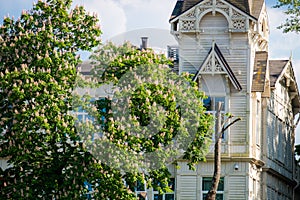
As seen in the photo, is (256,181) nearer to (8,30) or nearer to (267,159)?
(267,159)

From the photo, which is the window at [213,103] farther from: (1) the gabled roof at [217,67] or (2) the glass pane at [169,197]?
(2) the glass pane at [169,197]

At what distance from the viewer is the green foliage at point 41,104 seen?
3247cm

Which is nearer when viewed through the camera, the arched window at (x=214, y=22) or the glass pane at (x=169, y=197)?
the glass pane at (x=169, y=197)

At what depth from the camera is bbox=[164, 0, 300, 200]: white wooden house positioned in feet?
144

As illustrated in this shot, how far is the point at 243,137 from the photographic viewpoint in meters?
44.2

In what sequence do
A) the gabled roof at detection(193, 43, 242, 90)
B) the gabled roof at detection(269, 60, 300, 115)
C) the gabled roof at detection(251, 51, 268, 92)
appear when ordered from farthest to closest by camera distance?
the gabled roof at detection(269, 60, 300, 115), the gabled roof at detection(251, 51, 268, 92), the gabled roof at detection(193, 43, 242, 90)

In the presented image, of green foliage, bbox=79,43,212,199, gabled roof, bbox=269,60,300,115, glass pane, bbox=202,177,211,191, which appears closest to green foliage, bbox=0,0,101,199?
green foliage, bbox=79,43,212,199

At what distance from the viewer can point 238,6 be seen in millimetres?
44312

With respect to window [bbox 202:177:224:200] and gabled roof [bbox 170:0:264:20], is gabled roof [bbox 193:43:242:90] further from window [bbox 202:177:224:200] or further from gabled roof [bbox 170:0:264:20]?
window [bbox 202:177:224:200]

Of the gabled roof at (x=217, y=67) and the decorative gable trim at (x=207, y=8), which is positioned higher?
the decorative gable trim at (x=207, y=8)

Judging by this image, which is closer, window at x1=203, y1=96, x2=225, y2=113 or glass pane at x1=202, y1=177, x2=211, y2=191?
glass pane at x1=202, y1=177, x2=211, y2=191

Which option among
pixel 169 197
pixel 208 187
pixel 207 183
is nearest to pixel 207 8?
pixel 207 183

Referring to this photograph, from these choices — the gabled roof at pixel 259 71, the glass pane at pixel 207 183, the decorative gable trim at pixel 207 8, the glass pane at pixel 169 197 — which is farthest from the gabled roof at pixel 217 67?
the glass pane at pixel 169 197

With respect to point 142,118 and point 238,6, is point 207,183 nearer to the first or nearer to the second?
point 238,6
